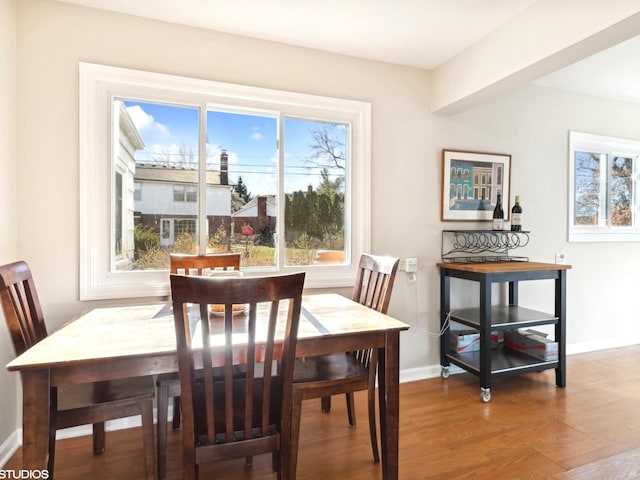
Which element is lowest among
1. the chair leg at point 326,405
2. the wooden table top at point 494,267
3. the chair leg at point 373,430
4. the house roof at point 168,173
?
the chair leg at point 326,405

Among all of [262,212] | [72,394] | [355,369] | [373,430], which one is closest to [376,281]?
[355,369]

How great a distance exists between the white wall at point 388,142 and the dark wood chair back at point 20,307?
49cm

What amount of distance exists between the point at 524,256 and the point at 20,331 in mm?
3482

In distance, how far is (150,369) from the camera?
1.31 metres

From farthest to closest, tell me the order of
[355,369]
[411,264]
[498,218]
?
[498,218], [411,264], [355,369]

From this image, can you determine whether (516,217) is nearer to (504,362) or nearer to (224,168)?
(504,362)

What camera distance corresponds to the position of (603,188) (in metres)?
3.65

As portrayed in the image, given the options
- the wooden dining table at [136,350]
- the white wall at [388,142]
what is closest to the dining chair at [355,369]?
the wooden dining table at [136,350]

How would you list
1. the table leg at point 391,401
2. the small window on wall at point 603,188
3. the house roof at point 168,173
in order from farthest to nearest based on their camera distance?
the small window on wall at point 603,188
the house roof at point 168,173
the table leg at point 391,401

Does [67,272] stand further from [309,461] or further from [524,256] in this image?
[524,256]

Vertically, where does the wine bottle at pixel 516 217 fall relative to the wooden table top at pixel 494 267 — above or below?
above

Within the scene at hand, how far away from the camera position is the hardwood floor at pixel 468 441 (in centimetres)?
177

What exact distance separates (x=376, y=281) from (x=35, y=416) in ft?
5.07

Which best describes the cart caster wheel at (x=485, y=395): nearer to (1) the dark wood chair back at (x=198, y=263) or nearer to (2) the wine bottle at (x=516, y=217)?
(2) the wine bottle at (x=516, y=217)
